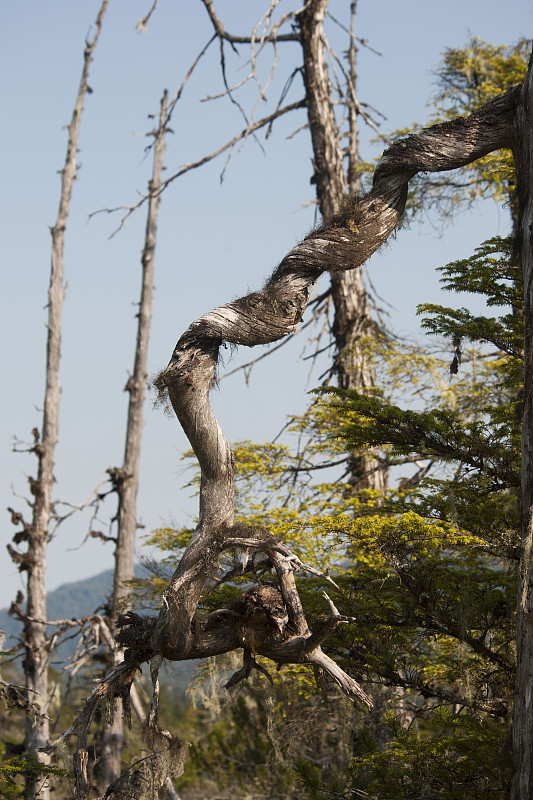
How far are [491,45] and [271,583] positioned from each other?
13.2 m

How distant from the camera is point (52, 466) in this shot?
614 inches

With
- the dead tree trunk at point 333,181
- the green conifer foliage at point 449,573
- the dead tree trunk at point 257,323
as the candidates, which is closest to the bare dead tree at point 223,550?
the dead tree trunk at point 257,323

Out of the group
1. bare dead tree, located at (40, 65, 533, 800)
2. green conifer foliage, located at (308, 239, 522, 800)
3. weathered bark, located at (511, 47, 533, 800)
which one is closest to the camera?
weathered bark, located at (511, 47, 533, 800)

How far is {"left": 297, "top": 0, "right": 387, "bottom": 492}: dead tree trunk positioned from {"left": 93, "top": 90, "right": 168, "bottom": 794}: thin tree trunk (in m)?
2.85

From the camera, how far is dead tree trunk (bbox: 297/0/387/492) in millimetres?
13562

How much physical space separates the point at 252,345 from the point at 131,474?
10.3 meters

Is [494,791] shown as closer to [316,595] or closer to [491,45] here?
[316,595]

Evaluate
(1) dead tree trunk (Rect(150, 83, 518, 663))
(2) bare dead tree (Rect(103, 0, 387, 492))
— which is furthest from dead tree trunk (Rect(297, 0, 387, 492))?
(1) dead tree trunk (Rect(150, 83, 518, 663))

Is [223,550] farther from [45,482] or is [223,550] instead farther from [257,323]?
[45,482]

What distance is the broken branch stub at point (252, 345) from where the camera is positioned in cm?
580

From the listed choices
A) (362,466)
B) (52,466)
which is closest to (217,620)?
(362,466)

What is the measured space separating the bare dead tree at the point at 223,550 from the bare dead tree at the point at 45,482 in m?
7.39

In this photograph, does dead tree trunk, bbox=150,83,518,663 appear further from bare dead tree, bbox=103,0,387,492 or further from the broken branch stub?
bare dead tree, bbox=103,0,387,492

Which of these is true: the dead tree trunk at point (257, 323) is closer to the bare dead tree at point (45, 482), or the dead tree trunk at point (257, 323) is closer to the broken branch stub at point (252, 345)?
the broken branch stub at point (252, 345)
